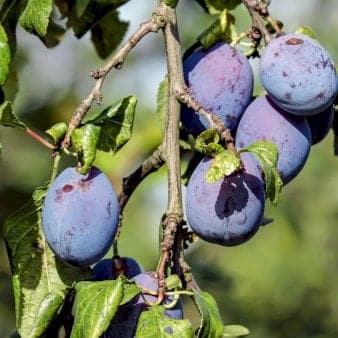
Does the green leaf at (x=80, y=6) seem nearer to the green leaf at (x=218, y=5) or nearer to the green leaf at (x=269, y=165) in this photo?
the green leaf at (x=218, y=5)

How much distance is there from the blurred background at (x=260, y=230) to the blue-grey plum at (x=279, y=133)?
1102 mm

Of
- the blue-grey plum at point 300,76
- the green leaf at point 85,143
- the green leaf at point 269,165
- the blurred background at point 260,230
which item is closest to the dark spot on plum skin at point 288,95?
the blue-grey plum at point 300,76

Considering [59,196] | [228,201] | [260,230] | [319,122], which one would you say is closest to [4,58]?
[59,196]

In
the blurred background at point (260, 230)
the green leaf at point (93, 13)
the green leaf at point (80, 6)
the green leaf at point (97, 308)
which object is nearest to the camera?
the green leaf at point (97, 308)

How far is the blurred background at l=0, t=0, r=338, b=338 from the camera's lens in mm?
2438

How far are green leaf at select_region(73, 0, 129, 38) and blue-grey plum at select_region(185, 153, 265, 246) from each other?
36 cm

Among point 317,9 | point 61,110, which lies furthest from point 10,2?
point 317,9

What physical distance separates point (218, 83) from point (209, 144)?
17 centimetres

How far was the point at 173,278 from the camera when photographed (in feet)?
3.24

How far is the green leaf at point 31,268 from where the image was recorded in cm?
109

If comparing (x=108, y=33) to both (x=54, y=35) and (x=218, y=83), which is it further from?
(x=218, y=83)

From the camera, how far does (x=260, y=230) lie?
3.15 metres

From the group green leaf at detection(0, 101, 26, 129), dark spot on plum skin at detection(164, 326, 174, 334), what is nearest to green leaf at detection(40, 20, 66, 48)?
green leaf at detection(0, 101, 26, 129)

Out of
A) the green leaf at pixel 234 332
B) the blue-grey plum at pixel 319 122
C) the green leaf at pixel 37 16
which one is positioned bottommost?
the green leaf at pixel 234 332
